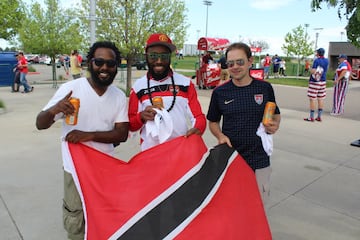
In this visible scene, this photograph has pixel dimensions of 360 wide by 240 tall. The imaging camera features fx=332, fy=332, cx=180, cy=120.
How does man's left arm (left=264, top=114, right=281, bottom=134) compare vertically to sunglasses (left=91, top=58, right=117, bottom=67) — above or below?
below

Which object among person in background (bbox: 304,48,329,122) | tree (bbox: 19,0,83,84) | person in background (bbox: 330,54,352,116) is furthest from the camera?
tree (bbox: 19,0,83,84)

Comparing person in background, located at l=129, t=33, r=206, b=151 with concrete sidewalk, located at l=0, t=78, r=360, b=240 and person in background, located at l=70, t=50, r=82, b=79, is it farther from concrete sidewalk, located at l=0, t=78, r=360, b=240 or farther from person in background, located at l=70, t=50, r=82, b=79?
person in background, located at l=70, t=50, r=82, b=79

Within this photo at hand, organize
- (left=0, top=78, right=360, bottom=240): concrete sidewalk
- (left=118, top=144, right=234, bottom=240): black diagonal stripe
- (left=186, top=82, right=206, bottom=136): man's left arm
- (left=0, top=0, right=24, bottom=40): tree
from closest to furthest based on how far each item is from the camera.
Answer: (left=118, top=144, right=234, bottom=240): black diagonal stripe → (left=186, top=82, right=206, bottom=136): man's left arm → (left=0, top=78, right=360, bottom=240): concrete sidewalk → (left=0, top=0, right=24, bottom=40): tree

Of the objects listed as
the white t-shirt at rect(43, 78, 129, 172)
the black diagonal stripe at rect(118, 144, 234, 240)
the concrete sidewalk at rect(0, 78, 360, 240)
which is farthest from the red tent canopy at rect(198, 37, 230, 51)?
the black diagonal stripe at rect(118, 144, 234, 240)

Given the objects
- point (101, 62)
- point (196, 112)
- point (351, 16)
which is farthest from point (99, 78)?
point (351, 16)

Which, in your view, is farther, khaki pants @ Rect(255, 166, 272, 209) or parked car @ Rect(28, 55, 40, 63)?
parked car @ Rect(28, 55, 40, 63)

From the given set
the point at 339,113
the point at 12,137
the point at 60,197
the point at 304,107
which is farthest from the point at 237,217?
the point at 304,107

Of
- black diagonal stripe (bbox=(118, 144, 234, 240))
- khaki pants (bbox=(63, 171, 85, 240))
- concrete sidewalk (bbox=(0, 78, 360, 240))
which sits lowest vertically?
concrete sidewalk (bbox=(0, 78, 360, 240))

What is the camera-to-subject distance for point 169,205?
2.24 meters

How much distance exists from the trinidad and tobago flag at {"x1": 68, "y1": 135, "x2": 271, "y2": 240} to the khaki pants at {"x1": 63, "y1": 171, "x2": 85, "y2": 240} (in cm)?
18

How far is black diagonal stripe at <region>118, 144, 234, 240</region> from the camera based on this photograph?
7.02 ft

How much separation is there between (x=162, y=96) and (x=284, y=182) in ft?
9.52

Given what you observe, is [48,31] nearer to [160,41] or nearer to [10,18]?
[10,18]

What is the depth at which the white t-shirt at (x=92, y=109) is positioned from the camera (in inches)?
99.2
